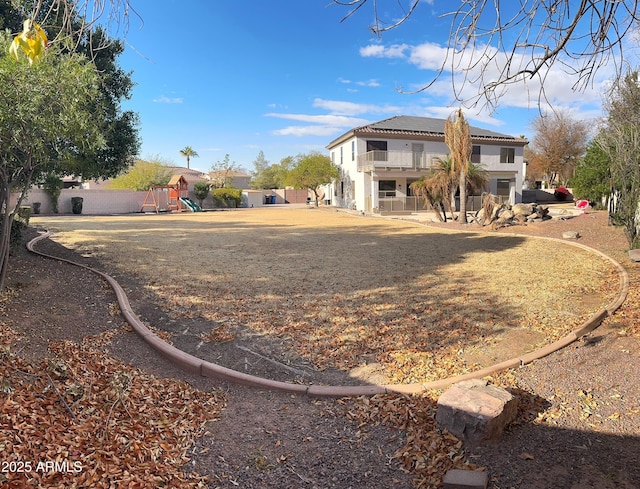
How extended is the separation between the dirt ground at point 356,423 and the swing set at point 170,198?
102 ft

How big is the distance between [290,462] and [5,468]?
169 cm

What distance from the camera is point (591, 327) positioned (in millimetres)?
5555

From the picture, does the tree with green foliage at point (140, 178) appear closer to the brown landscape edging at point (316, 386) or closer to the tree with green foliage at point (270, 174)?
the tree with green foliage at point (270, 174)

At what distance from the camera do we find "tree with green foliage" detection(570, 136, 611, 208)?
711 inches

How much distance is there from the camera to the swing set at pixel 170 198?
35.4 metres

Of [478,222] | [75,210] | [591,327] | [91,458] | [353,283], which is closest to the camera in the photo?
[91,458]

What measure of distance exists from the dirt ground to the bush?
119 ft

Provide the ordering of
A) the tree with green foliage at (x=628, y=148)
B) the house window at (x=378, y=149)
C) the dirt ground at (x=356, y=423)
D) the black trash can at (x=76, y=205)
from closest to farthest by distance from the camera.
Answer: the dirt ground at (x=356, y=423)
the tree with green foliage at (x=628, y=148)
the house window at (x=378, y=149)
the black trash can at (x=76, y=205)

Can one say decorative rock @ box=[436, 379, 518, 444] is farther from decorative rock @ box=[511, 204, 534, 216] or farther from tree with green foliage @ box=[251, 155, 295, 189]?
tree with green foliage @ box=[251, 155, 295, 189]

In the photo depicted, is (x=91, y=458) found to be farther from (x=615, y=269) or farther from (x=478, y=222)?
(x=478, y=222)

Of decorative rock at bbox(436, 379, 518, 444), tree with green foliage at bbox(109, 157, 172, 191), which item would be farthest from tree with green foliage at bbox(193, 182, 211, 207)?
decorative rock at bbox(436, 379, 518, 444)

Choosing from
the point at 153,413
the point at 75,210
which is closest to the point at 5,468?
the point at 153,413

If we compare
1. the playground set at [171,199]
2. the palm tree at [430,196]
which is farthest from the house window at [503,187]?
the playground set at [171,199]

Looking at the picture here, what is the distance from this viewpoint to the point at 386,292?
735 centimetres
